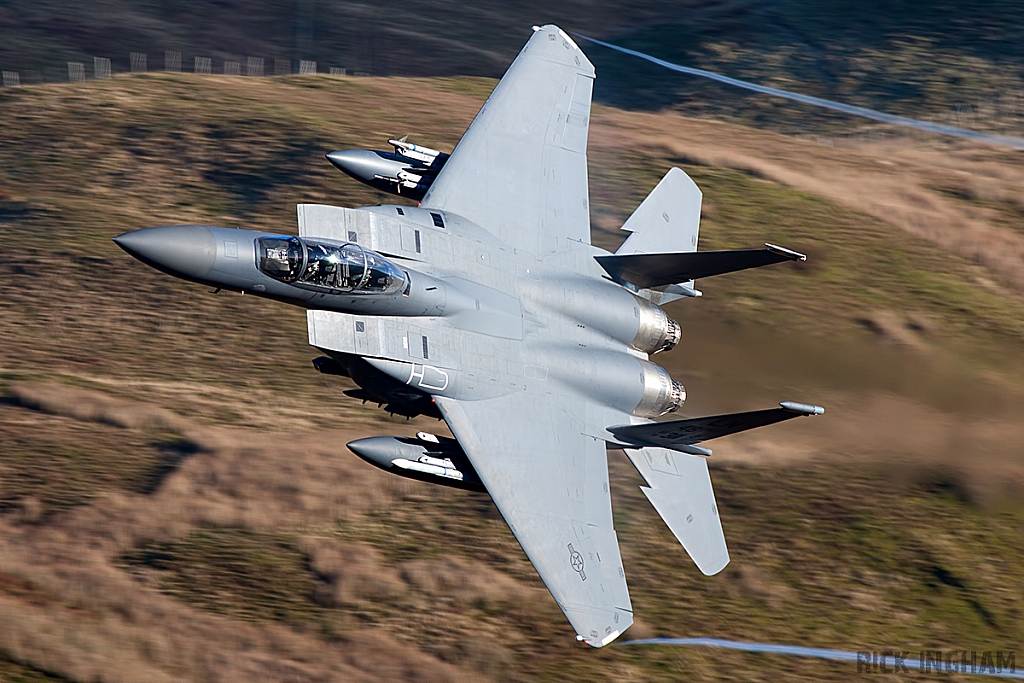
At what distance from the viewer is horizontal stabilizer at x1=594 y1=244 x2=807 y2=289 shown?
18.0m

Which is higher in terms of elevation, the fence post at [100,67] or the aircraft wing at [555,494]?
the fence post at [100,67]

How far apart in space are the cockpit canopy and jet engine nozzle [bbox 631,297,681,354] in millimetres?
5604

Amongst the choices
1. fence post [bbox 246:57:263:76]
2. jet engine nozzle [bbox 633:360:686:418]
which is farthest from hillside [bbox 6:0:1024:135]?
jet engine nozzle [bbox 633:360:686:418]

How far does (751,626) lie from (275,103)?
2289 centimetres

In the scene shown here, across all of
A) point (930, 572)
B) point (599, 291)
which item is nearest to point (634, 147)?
point (599, 291)

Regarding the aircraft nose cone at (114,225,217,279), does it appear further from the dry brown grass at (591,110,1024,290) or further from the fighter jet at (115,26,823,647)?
the dry brown grass at (591,110,1024,290)

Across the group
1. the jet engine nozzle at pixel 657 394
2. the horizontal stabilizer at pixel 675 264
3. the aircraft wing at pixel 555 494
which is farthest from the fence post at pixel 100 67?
the jet engine nozzle at pixel 657 394

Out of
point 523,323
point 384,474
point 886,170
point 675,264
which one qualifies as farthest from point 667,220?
point 886,170

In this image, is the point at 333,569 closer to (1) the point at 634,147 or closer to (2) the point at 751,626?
(2) the point at 751,626

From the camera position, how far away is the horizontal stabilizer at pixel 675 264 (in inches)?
709

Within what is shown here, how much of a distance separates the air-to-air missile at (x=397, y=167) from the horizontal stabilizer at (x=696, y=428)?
21.0ft

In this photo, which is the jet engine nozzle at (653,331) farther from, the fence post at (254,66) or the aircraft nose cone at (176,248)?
the fence post at (254,66)

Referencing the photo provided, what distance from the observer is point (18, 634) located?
17062 millimetres

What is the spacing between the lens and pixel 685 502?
18.8 m
